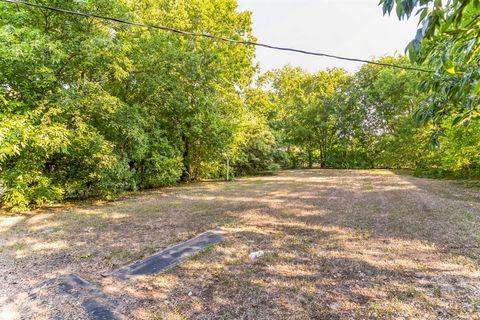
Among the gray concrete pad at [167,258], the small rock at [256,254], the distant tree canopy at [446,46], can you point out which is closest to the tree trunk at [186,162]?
the gray concrete pad at [167,258]

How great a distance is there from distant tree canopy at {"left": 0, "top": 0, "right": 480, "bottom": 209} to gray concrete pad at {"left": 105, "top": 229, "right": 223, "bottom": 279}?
302 cm

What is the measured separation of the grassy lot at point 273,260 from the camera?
7.27ft

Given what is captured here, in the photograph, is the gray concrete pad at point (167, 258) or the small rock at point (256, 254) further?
the small rock at point (256, 254)

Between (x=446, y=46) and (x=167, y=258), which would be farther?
(x=167, y=258)

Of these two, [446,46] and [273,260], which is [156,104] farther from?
[446,46]

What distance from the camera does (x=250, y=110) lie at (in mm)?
14758

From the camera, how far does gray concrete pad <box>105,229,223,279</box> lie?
115 inches

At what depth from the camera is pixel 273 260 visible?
3.15 m

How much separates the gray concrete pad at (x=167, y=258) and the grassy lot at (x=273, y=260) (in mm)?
160

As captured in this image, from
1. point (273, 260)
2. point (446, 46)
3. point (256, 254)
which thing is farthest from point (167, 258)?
point (446, 46)

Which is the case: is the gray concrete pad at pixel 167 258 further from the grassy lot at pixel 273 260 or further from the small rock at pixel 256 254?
the small rock at pixel 256 254

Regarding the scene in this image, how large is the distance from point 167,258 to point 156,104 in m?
7.83

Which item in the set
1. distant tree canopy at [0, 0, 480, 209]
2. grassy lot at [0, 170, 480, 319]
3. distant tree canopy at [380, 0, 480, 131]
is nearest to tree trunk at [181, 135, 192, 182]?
distant tree canopy at [0, 0, 480, 209]

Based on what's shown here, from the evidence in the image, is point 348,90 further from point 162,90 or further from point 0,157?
point 0,157
